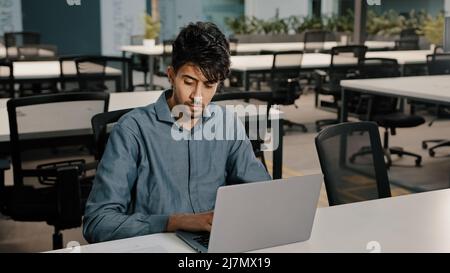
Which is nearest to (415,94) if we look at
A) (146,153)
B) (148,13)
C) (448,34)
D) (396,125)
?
(396,125)

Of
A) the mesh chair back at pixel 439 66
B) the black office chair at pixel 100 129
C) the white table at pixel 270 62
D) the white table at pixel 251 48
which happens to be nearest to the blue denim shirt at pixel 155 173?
the black office chair at pixel 100 129

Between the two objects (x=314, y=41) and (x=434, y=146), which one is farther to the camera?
(x=314, y=41)

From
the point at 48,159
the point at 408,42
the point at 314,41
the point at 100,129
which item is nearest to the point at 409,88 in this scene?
the point at 48,159

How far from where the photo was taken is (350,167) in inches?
94.8

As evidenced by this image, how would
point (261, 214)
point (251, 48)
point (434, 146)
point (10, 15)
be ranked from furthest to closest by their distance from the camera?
point (251, 48) < point (10, 15) < point (434, 146) < point (261, 214)

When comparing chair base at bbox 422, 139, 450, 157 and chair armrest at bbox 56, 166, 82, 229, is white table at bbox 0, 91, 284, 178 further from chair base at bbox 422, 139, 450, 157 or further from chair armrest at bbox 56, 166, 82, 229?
chair base at bbox 422, 139, 450, 157

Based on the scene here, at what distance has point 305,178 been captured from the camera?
132 cm

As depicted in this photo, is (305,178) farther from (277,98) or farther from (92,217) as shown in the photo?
(277,98)

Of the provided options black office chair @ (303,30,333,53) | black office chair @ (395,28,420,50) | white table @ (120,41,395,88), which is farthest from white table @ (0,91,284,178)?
black office chair @ (395,28,420,50)

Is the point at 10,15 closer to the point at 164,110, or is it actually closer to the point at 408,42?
the point at 408,42

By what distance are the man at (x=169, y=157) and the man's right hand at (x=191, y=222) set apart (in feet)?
0.04

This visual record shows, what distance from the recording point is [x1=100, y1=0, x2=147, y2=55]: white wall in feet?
29.6

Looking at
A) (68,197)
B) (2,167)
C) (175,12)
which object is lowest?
(68,197)

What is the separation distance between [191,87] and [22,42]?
22.6 feet
